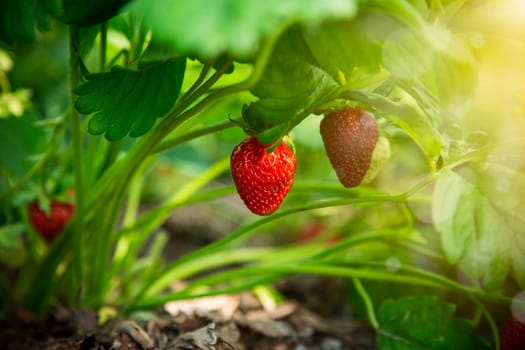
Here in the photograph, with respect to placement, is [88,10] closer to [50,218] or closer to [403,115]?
[403,115]

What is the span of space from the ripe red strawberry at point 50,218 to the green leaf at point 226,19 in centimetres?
78

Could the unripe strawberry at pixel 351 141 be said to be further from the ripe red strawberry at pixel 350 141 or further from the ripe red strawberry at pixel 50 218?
the ripe red strawberry at pixel 50 218

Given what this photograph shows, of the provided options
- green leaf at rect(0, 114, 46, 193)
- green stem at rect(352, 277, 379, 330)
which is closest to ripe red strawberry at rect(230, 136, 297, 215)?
green stem at rect(352, 277, 379, 330)

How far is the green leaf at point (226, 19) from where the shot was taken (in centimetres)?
51

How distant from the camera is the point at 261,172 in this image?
2.67ft

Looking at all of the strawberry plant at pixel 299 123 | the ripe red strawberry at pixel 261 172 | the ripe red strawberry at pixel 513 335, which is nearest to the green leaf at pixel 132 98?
the strawberry plant at pixel 299 123

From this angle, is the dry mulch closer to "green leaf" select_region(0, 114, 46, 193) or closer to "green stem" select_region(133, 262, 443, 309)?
"green stem" select_region(133, 262, 443, 309)

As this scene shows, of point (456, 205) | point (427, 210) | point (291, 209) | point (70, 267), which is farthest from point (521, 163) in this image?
point (70, 267)

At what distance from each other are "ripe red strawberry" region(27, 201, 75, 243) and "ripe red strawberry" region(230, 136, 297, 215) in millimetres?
533

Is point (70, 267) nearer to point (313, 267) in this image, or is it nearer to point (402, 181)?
point (313, 267)

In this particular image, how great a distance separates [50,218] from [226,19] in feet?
2.67

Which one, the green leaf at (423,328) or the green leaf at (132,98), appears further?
the green leaf at (423,328)

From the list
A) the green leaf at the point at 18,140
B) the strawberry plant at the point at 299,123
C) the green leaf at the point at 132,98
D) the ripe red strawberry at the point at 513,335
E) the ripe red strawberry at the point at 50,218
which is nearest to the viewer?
the strawberry plant at the point at 299,123

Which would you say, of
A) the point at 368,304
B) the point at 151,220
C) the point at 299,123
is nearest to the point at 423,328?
the point at 368,304
